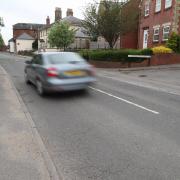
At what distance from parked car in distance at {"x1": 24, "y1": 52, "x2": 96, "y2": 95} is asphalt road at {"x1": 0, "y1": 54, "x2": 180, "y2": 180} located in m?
0.46

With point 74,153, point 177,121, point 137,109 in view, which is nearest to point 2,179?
point 74,153

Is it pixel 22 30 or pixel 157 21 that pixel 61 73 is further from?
pixel 22 30

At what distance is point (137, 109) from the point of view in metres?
8.14

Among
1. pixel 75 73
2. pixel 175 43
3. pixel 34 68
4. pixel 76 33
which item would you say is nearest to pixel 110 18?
pixel 175 43

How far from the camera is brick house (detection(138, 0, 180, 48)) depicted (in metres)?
26.0

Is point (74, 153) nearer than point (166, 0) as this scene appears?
Yes

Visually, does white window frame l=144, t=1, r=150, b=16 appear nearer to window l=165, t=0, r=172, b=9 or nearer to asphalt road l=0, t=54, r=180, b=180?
window l=165, t=0, r=172, b=9

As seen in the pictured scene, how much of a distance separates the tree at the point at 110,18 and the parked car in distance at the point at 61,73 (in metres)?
17.8

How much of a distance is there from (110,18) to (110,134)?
2283 centimetres

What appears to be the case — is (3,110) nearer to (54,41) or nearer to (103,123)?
(103,123)

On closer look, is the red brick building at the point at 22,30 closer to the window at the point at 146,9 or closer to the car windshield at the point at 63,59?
the window at the point at 146,9

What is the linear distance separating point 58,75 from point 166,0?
2184 cm

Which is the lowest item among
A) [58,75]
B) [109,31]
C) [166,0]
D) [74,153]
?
[74,153]

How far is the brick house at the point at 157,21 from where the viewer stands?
1024 inches
